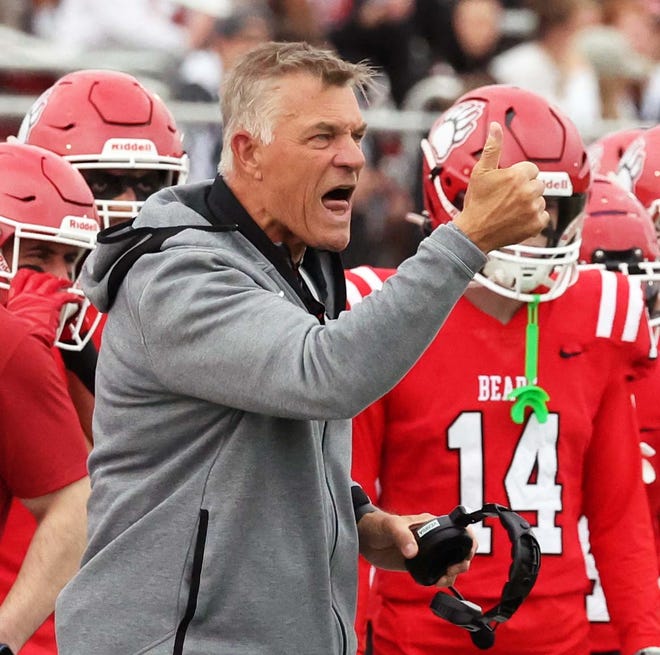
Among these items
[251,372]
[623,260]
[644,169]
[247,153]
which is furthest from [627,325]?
[644,169]

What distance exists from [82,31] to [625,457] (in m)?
7.62

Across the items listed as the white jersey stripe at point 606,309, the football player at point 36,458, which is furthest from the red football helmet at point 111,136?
the white jersey stripe at point 606,309

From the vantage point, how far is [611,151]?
6.66 m

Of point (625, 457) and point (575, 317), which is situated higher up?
point (575, 317)

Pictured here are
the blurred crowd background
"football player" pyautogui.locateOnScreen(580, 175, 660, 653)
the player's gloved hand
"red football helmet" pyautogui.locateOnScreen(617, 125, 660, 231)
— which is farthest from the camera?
the blurred crowd background

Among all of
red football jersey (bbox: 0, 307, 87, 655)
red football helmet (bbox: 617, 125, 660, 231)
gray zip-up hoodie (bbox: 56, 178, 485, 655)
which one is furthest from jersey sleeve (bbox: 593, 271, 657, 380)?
red football helmet (bbox: 617, 125, 660, 231)

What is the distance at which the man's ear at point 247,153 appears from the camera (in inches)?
129

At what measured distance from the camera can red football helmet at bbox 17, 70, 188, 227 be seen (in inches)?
212

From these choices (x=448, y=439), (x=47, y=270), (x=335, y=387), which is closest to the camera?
(x=335, y=387)

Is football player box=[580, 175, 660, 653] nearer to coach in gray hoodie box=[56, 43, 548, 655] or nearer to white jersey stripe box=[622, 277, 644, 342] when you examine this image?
white jersey stripe box=[622, 277, 644, 342]

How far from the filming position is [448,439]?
418 centimetres

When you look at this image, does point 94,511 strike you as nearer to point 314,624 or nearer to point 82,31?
point 314,624

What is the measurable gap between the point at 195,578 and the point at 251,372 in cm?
42

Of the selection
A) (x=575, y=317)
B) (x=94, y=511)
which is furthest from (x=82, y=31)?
(x=94, y=511)
